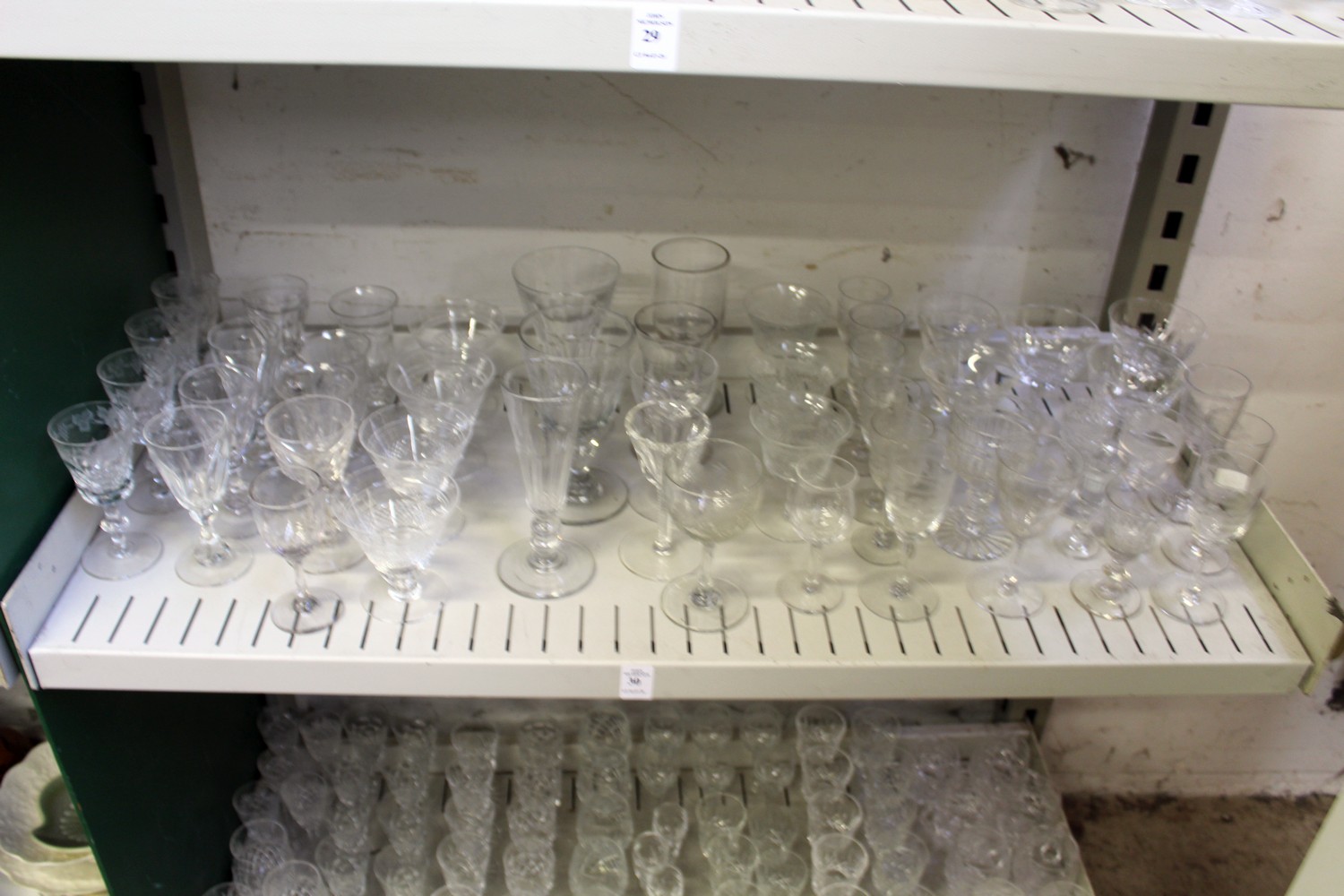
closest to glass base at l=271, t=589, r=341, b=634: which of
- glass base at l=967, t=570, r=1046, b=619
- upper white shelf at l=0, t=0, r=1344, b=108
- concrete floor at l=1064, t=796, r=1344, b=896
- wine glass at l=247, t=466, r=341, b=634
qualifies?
wine glass at l=247, t=466, r=341, b=634

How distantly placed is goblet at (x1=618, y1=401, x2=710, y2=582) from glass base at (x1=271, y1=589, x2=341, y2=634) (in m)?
0.32

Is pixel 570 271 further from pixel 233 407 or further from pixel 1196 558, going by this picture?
pixel 1196 558

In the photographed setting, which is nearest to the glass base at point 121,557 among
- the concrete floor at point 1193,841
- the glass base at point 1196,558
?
the glass base at point 1196,558

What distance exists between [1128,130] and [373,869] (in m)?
1.46

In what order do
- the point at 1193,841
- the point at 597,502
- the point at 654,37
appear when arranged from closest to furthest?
the point at 654,37, the point at 597,502, the point at 1193,841

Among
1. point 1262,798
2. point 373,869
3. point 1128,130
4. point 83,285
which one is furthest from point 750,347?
point 1262,798

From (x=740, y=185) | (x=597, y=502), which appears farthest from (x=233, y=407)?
(x=740, y=185)

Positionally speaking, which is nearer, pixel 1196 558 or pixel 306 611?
pixel 306 611

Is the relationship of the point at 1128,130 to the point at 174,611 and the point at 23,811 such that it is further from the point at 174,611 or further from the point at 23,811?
the point at 23,811

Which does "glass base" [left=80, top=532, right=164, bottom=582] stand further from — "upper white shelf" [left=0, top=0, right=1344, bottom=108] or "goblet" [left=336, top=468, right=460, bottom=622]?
"upper white shelf" [left=0, top=0, right=1344, bottom=108]

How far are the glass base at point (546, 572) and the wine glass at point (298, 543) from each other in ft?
0.60

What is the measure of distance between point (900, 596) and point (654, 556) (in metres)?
0.28

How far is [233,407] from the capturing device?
1263mm

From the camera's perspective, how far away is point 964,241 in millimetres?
1454
